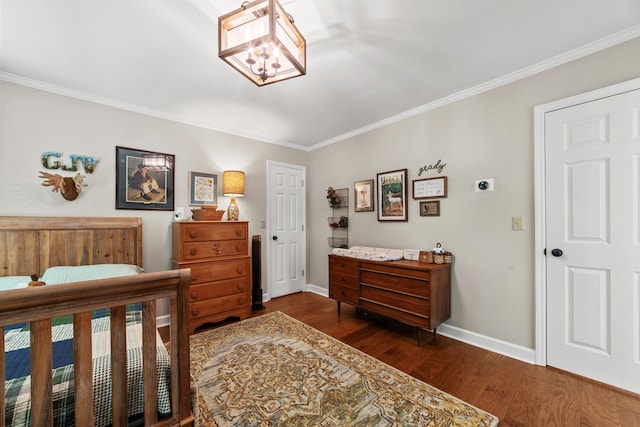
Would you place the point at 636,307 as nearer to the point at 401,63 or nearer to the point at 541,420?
the point at 541,420

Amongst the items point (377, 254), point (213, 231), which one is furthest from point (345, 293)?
point (213, 231)

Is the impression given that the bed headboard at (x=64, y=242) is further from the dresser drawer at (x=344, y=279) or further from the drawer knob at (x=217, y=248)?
the dresser drawer at (x=344, y=279)

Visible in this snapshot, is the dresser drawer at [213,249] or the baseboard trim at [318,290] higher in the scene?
the dresser drawer at [213,249]

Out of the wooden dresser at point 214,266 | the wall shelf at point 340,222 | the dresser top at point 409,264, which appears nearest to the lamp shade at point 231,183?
the wooden dresser at point 214,266

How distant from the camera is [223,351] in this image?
87.9 inches

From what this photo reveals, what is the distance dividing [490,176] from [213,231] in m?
2.88

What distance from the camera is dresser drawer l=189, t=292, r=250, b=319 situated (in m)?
Answer: 2.61

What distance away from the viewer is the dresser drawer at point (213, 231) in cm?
263

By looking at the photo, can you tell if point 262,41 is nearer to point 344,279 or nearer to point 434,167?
point 434,167

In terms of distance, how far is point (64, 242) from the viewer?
7.50ft

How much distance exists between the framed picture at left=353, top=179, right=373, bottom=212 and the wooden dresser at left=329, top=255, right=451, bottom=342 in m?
0.80

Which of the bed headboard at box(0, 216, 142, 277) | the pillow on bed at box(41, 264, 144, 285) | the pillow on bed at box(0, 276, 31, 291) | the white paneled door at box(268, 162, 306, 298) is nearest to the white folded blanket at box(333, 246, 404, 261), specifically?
the white paneled door at box(268, 162, 306, 298)

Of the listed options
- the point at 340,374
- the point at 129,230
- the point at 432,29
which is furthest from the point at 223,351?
the point at 432,29

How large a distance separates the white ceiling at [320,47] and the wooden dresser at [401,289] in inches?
69.3
